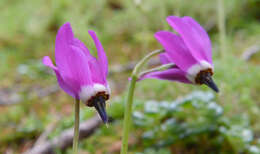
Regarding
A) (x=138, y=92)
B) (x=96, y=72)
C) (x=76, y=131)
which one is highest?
(x=138, y=92)

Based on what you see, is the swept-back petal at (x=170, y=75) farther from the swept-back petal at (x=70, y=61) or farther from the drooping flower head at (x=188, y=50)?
the swept-back petal at (x=70, y=61)

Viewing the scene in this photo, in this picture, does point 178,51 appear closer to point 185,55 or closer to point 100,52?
point 185,55

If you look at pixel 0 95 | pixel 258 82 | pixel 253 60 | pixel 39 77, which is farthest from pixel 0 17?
pixel 258 82

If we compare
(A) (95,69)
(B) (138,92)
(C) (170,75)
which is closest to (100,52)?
(A) (95,69)

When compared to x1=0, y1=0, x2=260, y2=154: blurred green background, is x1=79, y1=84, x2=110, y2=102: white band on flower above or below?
below

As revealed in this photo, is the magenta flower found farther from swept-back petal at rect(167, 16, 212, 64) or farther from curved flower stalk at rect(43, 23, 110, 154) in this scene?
swept-back petal at rect(167, 16, 212, 64)

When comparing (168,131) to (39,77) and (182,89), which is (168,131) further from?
(39,77)

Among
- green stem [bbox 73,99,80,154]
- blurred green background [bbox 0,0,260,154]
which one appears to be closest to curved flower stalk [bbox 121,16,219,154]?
green stem [bbox 73,99,80,154]
